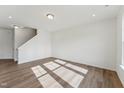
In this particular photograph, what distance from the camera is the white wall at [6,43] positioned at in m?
7.92

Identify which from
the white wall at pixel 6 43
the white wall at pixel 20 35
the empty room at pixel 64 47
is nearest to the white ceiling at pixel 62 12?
the empty room at pixel 64 47

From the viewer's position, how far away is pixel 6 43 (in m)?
8.05

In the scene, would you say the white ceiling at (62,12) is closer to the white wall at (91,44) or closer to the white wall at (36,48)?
the white wall at (91,44)

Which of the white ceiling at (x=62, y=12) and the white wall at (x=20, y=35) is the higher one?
the white ceiling at (x=62, y=12)

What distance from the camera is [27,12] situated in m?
4.37

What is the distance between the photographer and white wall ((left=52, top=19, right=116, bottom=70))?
16.1ft

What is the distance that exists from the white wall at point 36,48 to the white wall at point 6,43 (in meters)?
2.03

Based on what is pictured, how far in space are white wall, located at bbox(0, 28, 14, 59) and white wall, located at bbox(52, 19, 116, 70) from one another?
3.63 meters

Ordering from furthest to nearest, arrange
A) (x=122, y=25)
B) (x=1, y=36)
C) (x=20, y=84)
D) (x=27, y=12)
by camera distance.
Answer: (x=1, y=36) < (x=27, y=12) < (x=122, y=25) < (x=20, y=84)

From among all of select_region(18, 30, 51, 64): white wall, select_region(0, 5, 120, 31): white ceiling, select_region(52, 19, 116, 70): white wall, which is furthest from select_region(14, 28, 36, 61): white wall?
select_region(0, 5, 120, 31): white ceiling

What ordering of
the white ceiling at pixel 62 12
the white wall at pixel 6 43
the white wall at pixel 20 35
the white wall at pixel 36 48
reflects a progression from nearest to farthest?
the white ceiling at pixel 62 12 < the white wall at pixel 36 48 < the white wall at pixel 20 35 < the white wall at pixel 6 43
